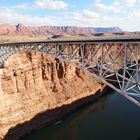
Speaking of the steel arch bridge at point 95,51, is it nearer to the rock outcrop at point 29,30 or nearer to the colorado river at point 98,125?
the colorado river at point 98,125

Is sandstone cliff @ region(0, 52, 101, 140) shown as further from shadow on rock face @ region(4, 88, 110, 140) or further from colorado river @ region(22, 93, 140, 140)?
colorado river @ region(22, 93, 140, 140)

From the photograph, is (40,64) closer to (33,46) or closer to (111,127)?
(33,46)

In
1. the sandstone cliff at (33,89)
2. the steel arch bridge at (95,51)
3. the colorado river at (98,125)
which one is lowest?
the colorado river at (98,125)

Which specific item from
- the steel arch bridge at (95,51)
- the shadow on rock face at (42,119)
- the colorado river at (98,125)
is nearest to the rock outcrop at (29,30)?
the shadow on rock face at (42,119)

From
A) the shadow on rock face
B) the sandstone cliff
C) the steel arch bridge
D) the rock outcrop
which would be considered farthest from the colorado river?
the rock outcrop

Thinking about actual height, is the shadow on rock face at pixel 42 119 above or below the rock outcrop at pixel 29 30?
below

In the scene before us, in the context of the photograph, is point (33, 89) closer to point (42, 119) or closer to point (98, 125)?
point (42, 119)
